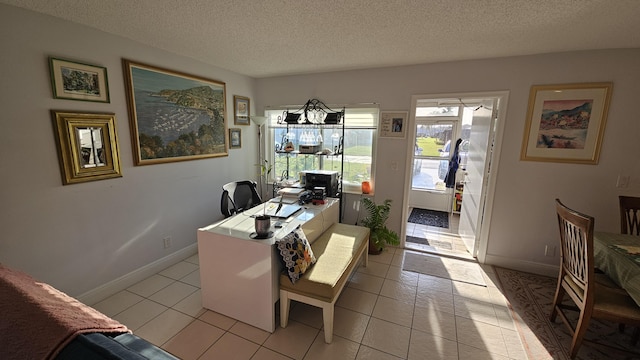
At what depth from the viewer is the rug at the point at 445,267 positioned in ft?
9.15

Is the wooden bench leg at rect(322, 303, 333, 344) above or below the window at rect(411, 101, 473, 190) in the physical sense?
below

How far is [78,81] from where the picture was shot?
6.66 ft

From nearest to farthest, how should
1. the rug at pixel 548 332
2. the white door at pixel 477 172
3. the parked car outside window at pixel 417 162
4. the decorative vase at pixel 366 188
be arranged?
the rug at pixel 548 332 < the white door at pixel 477 172 < the decorative vase at pixel 366 188 < the parked car outside window at pixel 417 162

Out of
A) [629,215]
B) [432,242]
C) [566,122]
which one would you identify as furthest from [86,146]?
[629,215]

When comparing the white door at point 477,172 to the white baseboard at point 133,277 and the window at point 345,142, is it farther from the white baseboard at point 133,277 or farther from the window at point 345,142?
the white baseboard at point 133,277

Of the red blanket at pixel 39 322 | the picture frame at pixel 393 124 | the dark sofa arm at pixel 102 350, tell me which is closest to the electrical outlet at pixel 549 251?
the picture frame at pixel 393 124

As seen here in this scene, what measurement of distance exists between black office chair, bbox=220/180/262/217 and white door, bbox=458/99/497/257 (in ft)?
9.19

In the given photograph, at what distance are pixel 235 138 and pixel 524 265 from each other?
13.3 ft

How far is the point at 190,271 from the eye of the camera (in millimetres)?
2801

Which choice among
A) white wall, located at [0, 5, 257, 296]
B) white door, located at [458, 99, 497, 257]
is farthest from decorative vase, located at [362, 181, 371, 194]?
white wall, located at [0, 5, 257, 296]

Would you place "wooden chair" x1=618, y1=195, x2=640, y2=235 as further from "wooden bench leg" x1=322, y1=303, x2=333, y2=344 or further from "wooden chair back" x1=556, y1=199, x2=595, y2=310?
"wooden bench leg" x1=322, y1=303, x2=333, y2=344

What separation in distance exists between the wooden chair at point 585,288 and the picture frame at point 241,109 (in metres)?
3.68

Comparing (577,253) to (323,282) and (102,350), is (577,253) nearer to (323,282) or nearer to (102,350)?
(323,282)

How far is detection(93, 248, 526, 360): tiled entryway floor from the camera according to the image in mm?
1807
